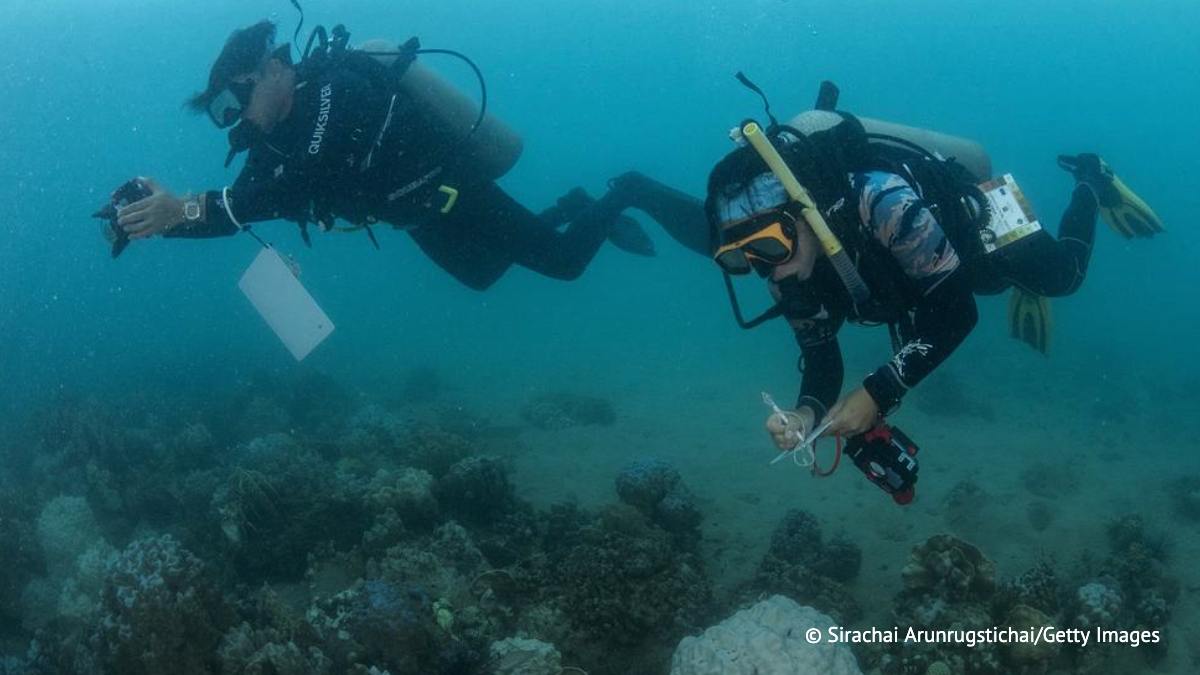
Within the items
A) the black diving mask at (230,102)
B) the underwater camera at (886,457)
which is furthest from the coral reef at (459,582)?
the black diving mask at (230,102)

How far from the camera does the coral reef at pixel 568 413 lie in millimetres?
13383

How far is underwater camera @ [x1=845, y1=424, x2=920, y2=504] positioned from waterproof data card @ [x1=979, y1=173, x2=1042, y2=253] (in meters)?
1.82

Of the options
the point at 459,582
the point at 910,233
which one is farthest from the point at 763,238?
the point at 459,582

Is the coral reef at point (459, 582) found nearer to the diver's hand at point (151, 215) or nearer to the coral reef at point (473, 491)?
the coral reef at point (473, 491)

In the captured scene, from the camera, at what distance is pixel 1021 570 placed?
6.83 metres

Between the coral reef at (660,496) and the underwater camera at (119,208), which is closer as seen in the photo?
the underwater camera at (119,208)

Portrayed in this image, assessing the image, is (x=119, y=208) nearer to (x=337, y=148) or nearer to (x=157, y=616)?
(x=337, y=148)

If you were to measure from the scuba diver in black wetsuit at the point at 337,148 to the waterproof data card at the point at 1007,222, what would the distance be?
4840 millimetres

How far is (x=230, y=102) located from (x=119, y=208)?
4.15 feet

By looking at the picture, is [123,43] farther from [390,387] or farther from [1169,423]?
[1169,423]

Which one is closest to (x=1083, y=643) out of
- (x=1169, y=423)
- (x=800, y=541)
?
(x=800, y=541)

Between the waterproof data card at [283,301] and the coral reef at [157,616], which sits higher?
the waterproof data card at [283,301]

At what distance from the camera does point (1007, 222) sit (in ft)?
15.8

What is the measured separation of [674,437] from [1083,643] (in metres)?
7.69
